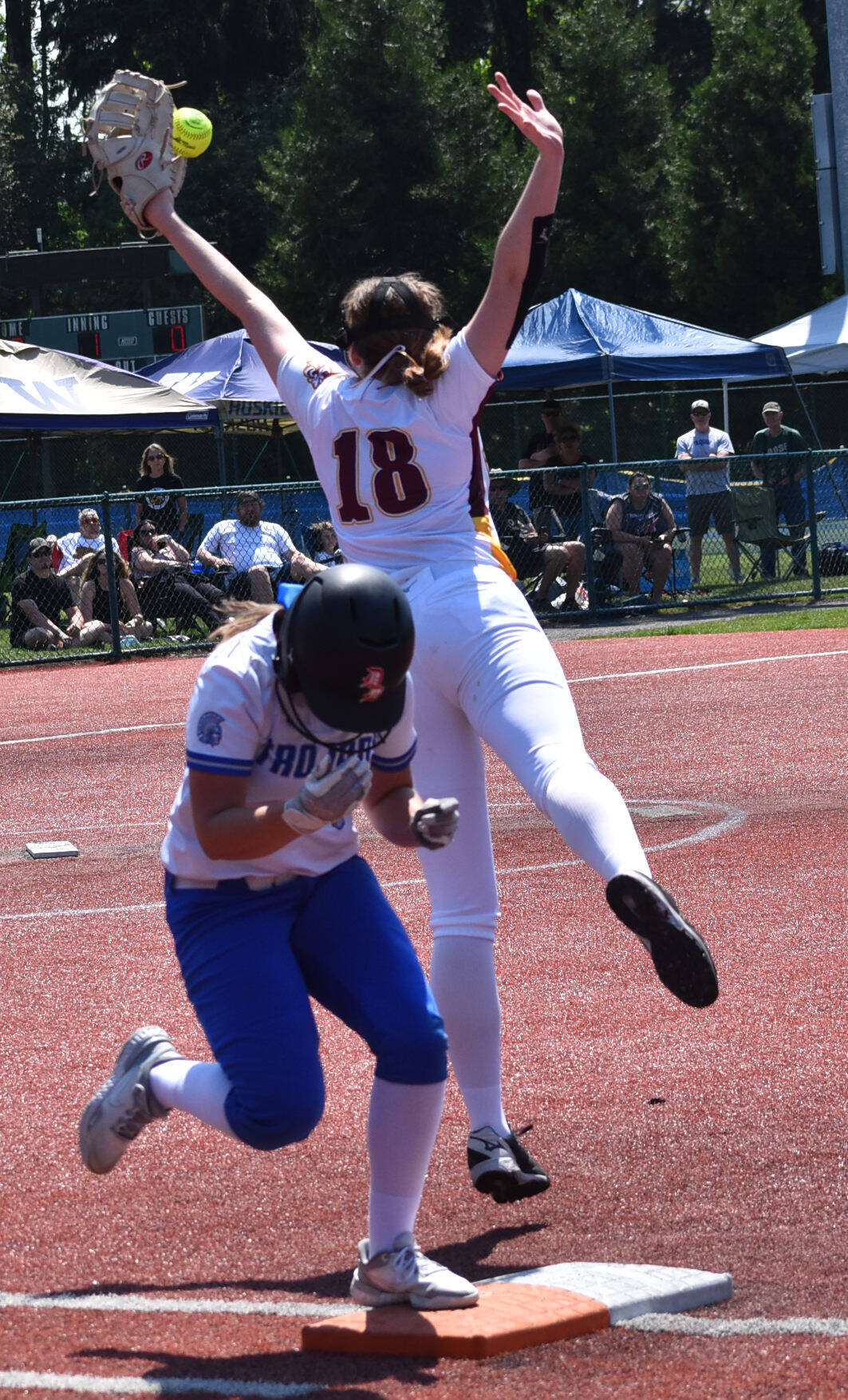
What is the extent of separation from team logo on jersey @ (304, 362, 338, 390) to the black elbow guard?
489 mm

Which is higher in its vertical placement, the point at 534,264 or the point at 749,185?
the point at 534,264

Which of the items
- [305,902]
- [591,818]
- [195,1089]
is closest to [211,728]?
[305,902]

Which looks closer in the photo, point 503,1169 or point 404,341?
point 503,1169

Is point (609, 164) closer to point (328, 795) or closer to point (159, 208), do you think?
point (159, 208)

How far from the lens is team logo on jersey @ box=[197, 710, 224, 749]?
354cm

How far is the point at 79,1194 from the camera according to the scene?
4.47 meters

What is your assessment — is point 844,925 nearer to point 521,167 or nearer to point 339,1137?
point 339,1137

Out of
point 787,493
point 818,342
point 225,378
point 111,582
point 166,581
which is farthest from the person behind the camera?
point 818,342

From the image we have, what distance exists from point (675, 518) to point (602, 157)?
22.3m

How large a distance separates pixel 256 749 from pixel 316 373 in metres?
1.28

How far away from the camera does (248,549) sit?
1756cm

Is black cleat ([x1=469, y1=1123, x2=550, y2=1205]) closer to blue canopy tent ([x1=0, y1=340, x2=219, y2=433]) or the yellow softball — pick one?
the yellow softball

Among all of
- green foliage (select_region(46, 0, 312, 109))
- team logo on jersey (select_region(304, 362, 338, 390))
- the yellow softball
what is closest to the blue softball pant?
team logo on jersey (select_region(304, 362, 338, 390))

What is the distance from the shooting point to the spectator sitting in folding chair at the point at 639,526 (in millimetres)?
18094
